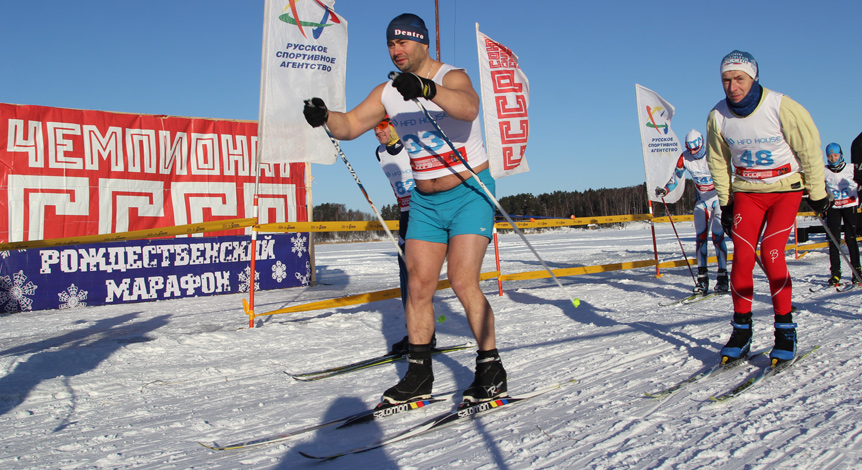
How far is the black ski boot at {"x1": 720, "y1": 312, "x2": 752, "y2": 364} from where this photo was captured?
340 cm

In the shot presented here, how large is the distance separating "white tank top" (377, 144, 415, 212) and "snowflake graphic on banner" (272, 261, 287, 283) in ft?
18.7

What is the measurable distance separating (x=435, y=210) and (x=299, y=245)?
328 inches

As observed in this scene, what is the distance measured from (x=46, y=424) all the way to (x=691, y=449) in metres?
3.23

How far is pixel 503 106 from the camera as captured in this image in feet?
30.0

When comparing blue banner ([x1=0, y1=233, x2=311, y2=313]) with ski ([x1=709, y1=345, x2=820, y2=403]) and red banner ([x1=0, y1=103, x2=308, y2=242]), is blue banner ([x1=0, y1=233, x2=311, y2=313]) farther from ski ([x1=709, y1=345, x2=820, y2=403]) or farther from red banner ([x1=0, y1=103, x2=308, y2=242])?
ski ([x1=709, y1=345, x2=820, y2=403])

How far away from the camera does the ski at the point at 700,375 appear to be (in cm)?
289

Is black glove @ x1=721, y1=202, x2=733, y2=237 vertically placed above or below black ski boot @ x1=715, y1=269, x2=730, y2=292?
above

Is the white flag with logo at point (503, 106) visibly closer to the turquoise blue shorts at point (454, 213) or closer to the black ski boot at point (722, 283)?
the black ski boot at point (722, 283)

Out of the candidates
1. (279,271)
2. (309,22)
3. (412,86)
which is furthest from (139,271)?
(412,86)

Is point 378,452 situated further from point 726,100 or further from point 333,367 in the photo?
point 726,100

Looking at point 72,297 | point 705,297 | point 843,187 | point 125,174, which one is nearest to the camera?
point 705,297

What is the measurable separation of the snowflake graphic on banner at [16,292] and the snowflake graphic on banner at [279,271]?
3.69 m

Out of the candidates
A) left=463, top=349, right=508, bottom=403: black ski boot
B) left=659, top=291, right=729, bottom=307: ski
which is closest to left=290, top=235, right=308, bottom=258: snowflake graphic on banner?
left=659, top=291, right=729, bottom=307: ski

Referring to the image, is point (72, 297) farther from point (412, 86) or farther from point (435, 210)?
point (412, 86)
